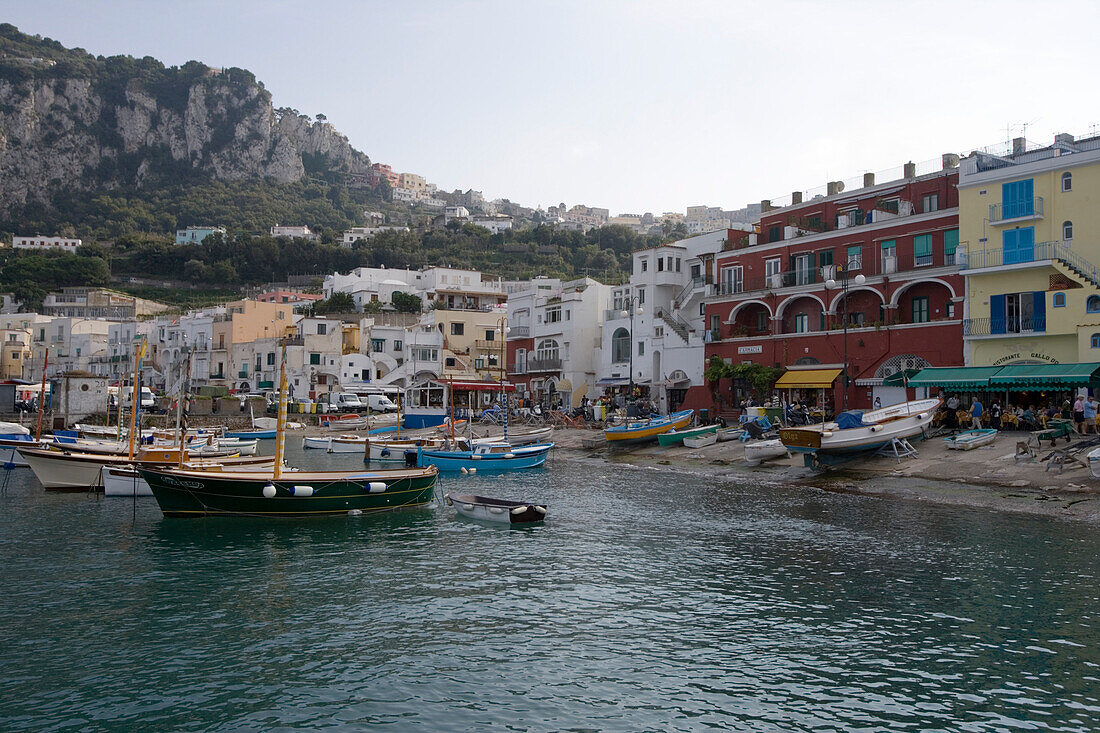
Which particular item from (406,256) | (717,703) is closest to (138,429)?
(717,703)

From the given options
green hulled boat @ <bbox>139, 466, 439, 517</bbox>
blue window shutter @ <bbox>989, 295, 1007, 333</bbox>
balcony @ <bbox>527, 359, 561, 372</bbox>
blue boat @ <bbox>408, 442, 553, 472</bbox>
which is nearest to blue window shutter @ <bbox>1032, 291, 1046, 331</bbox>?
blue window shutter @ <bbox>989, 295, 1007, 333</bbox>

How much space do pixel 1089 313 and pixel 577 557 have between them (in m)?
28.4

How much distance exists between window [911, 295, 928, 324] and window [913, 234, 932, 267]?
6.08ft

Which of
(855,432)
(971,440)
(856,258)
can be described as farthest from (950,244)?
(855,432)

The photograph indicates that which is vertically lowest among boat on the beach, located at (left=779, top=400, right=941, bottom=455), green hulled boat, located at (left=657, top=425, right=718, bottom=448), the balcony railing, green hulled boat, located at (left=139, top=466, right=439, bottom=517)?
green hulled boat, located at (left=139, top=466, right=439, bottom=517)

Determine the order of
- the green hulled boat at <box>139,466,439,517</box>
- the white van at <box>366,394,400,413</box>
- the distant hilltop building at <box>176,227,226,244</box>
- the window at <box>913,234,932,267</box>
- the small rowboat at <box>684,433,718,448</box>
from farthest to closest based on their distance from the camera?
the distant hilltop building at <box>176,227,226,244</box>, the white van at <box>366,394,400,413</box>, the window at <box>913,234,932,267</box>, the small rowboat at <box>684,433,718,448</box>, the green hulled boat at <box>139,466,439,517</box>

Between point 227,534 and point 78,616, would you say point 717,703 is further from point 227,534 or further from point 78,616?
point 227,534

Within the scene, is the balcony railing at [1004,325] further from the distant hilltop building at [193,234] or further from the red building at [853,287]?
the distant hilltop building at [193,234]

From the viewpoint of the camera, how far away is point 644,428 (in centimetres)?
4488

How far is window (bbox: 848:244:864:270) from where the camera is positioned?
151 feet

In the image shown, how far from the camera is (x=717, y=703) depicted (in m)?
10.8

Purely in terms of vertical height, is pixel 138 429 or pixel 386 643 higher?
pixel 138 429

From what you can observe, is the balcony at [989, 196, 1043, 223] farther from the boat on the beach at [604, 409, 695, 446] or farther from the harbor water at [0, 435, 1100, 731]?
the harbor water at [0, 435, 1100, 731]

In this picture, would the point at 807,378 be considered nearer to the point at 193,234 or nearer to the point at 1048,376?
the point at 1048,376
